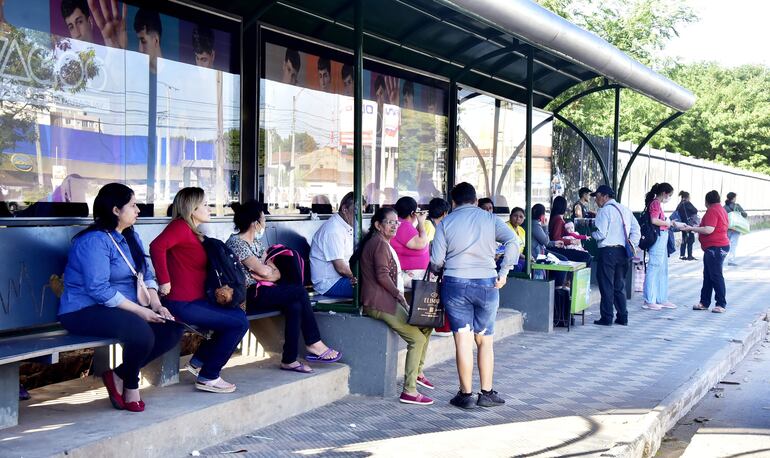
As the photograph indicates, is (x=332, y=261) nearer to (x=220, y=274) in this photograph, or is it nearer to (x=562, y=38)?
(x=220, y=274)

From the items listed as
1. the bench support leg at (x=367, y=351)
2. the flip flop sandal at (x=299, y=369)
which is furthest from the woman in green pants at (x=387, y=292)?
the flip flop sandal at (x=299, y=369)

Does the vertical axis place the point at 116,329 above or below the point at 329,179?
below

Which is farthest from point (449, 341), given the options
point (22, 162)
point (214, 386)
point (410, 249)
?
point (22, 162)

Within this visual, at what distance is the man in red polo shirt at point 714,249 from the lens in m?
13.4

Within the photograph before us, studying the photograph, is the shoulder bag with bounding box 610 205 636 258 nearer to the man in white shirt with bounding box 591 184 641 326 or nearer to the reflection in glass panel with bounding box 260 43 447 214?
the man in white shirt with bounding box 591 184 641 326

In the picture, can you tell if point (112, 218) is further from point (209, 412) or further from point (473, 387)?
point (473, 387)

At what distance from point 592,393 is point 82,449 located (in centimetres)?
447

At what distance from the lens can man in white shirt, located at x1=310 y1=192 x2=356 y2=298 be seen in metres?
7.89

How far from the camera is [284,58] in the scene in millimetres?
8633

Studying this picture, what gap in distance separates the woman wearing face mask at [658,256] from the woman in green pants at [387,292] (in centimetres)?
686

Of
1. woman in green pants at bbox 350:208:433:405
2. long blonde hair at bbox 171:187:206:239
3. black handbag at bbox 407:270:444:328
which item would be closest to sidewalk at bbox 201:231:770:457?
woman in green pants at bbox 350:208:433:405

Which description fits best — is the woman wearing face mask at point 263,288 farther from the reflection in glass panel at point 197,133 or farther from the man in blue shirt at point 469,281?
the man in blue shirt at point 469,281

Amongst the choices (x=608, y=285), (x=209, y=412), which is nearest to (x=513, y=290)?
(x=608, y=285)

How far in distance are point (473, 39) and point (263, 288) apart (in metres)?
5.19
